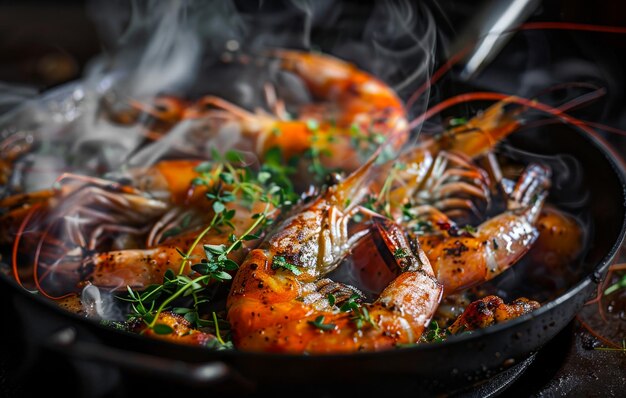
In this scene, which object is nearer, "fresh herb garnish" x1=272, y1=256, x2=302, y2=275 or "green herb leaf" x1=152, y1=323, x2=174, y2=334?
"green herb leaf" x1=152, y1=323, x2=174, y2=334

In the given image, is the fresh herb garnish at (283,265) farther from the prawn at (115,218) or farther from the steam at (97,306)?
the steam at (97,306)

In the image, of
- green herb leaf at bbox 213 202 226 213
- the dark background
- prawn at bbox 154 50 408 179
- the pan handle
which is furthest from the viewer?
the dark background

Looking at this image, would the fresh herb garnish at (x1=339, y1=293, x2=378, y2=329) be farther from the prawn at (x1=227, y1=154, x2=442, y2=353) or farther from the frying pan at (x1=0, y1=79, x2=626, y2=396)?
the frying pan at (x1=0, y1=79, x2=626, y2=396)

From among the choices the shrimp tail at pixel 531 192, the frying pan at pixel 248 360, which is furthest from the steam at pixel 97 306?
the shrimp tail at pixel 531 192

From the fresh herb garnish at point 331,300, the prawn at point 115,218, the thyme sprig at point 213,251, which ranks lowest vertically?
the prawn at point 115,218

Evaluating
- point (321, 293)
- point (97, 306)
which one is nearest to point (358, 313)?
point (321, 293)

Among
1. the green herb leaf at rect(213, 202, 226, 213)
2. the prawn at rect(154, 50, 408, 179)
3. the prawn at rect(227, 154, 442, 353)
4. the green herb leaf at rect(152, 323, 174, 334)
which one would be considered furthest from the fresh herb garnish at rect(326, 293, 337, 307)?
the prawn at rect(154, 50, 408, 179)

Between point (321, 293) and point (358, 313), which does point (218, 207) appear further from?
point (358, 313)
